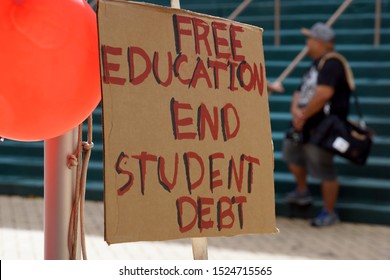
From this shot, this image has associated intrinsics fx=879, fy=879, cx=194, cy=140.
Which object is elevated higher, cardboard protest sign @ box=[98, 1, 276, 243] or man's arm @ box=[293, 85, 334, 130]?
man's arm @ box=[293, 85, 334, 130]

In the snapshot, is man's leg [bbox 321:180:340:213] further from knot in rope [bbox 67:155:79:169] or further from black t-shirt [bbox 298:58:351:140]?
knot in rope [bbox 67:155:79:169]

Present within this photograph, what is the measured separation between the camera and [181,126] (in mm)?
2594

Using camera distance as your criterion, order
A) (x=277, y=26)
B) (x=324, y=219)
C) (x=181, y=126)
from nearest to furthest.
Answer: (x=181, y=126) → (x=324, y=219) → (x=277, y=26)

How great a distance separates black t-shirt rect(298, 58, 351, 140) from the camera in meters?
7.24

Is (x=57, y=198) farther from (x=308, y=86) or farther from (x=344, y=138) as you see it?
(x=308, y=86)

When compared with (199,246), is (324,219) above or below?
below

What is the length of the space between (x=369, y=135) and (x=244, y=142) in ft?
15.2

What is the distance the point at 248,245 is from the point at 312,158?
39.6 inches

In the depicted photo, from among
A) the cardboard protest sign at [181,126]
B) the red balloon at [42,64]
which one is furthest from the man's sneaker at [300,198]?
the red balloon at [42,64]

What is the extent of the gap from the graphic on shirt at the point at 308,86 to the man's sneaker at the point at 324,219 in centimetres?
96

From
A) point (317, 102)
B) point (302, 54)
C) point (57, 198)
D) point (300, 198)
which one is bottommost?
point (300, 198)

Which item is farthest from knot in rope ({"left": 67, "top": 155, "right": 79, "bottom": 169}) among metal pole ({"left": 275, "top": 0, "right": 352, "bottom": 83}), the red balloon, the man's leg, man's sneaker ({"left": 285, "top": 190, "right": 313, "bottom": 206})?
metal pole ({"left": 275, "top": 0, "right": 352, "bottom": 83})

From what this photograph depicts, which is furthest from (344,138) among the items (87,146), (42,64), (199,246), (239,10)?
(42,64)

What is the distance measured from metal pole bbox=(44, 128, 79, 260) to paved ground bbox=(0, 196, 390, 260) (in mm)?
3773
